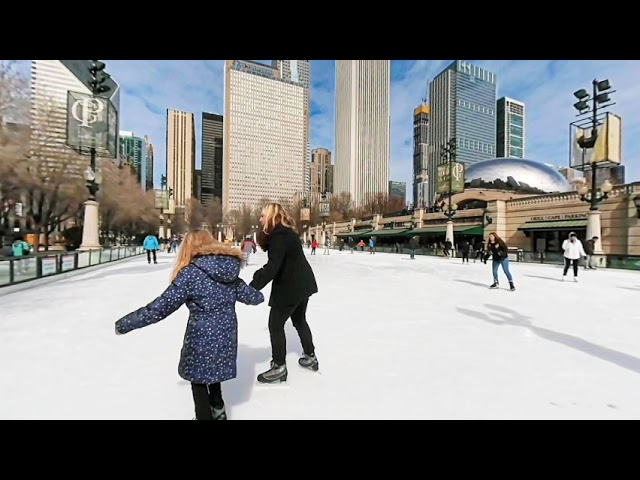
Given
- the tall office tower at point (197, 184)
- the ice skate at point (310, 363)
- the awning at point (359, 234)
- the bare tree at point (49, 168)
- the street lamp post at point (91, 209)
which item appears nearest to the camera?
the ice skate at point (310, 363)

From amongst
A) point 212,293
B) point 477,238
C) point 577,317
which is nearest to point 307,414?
point 212,293

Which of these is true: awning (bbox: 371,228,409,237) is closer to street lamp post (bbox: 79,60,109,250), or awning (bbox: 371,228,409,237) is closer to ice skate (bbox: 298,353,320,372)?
street lamp post (bbox: 79,60,109,250)

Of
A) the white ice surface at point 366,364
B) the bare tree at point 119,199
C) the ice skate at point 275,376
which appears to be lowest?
the white ice surface at point 366,364

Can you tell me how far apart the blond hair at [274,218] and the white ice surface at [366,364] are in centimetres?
128

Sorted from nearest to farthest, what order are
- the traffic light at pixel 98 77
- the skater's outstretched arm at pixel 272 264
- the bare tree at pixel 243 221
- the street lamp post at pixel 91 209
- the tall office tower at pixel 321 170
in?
1. the skater's outstretched arm at pixel 272 264
2. the traffic light at pixel 98 77
3. the street lamp post at pixel 91 209
4. the bare tree at pixel 243 221
5. the tall office tower at pixel 321 170

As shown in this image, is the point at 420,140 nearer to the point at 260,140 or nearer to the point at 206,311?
the point at 260,140

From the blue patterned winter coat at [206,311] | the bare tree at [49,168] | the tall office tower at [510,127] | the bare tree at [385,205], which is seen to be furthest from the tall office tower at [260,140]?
the blue patterned winter coat at [206,311]

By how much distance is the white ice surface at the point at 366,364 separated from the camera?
7.79 feet

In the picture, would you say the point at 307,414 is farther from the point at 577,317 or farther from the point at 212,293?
the point at 577,317

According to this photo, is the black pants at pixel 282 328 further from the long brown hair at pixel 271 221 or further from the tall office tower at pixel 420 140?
the tall office tower at pixel 420 140

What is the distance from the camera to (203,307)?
1.83 meters

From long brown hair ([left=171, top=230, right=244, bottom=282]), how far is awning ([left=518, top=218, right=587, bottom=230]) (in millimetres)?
25766

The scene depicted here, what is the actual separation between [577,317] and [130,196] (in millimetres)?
38093
